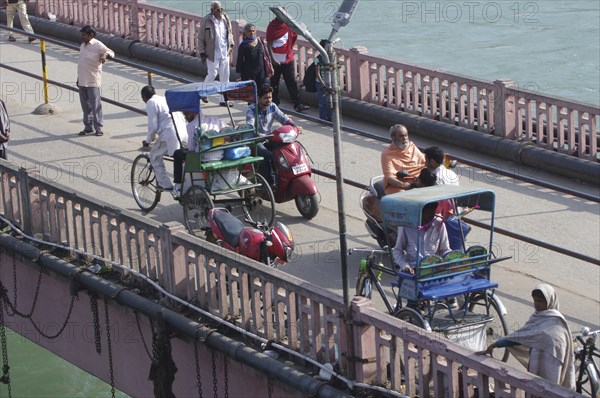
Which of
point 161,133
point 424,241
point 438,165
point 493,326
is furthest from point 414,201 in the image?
point 161,133

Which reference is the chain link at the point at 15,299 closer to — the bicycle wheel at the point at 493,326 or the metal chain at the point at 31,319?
the metal chain at the point at 31,319

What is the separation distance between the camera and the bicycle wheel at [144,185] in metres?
14.3

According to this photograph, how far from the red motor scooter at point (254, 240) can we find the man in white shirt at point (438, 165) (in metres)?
1.53

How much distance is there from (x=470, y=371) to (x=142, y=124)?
10592mm

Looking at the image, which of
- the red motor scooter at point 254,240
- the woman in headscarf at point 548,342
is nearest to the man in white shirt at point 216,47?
the red motor scooter at point 254,240

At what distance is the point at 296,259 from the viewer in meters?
12.9

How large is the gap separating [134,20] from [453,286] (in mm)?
13986

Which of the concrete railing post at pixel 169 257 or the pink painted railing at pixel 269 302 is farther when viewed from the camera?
the concrete railing post at pixel 169 257

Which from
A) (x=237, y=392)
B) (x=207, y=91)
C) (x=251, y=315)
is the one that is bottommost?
(x=237, y=392)

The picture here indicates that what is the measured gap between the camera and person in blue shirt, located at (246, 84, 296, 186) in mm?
13641

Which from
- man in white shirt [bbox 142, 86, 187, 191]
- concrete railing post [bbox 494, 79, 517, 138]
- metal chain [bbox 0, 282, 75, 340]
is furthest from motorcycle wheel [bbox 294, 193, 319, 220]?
concrete railing post [bbox 494, 79, 517, 138]

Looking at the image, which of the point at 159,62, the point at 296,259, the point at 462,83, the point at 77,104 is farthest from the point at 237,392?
the point at 159,62

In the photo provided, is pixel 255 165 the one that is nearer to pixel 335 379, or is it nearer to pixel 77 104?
pixel 335 379

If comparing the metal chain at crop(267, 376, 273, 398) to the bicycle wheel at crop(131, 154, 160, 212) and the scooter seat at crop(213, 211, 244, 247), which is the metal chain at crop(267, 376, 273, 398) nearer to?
the scooter seat at crop(213, 211, 244, 247)
